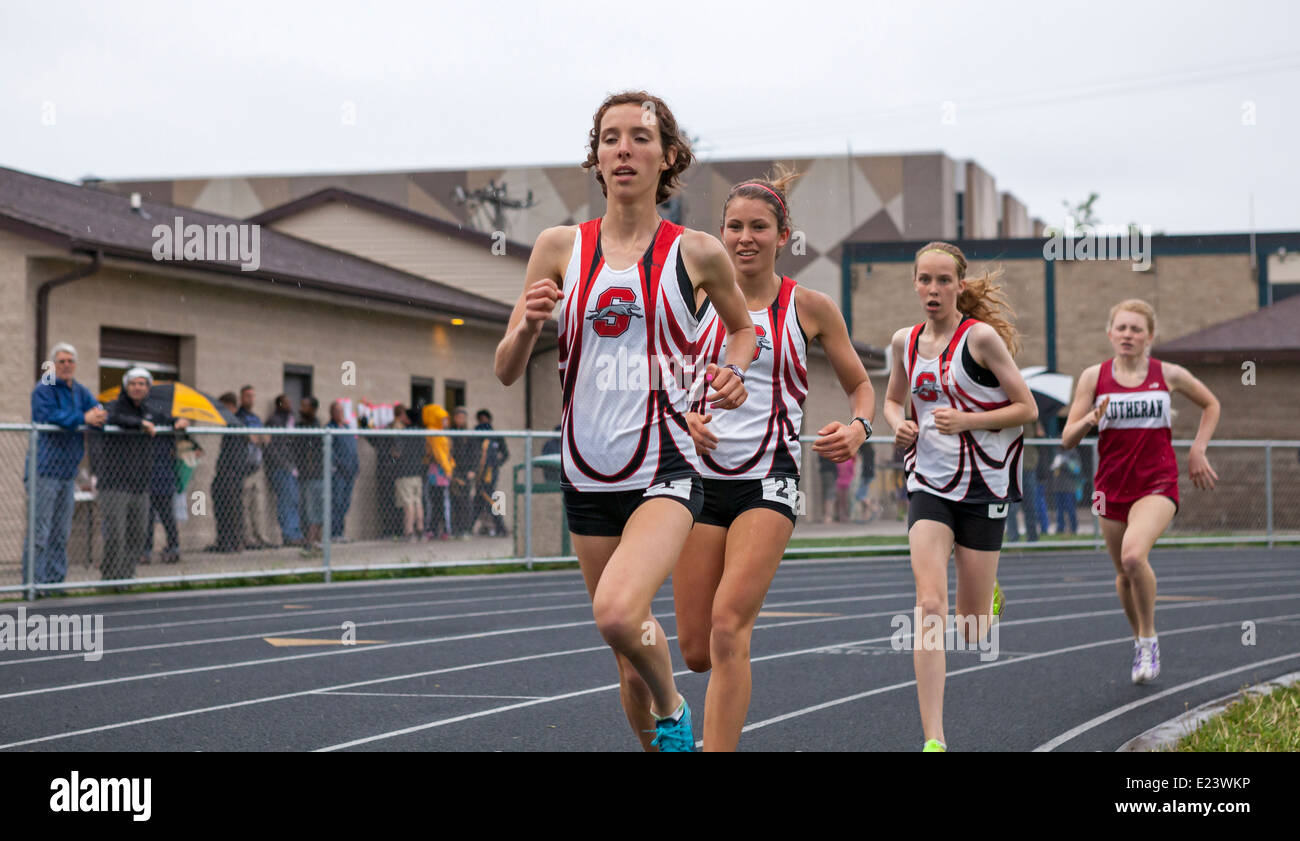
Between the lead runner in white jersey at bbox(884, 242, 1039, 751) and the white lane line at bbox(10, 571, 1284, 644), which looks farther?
the white lane line at bbox(10, 571, 1284, 644)

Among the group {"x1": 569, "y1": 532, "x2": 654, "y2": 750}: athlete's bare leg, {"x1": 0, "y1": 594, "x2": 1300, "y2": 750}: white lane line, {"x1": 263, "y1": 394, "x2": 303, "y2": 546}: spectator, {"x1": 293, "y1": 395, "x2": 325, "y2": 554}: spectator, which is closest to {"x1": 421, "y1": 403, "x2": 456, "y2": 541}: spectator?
{"x1": 293, "y1": 395, "x2": 325, "y2": 554}: spectator

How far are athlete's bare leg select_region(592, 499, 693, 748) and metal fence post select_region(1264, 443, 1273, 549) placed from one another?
21.4 metres

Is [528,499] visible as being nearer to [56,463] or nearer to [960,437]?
[56,463]

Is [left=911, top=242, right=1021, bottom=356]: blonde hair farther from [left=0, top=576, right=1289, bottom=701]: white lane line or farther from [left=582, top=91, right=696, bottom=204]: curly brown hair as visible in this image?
[left=0, top=576, right=1289, bottom=701]: white lane line

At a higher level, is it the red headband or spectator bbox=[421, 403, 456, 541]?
the red headband

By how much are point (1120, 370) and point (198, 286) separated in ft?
48.3

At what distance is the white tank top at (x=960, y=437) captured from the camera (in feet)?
21.1

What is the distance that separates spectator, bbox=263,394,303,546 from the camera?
15.6 metres

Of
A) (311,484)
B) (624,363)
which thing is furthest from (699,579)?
(311,484)

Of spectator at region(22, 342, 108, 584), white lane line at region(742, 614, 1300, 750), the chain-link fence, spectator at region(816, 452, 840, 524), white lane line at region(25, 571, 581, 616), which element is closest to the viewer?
white lane line at region(742, 614, 1300, 750)

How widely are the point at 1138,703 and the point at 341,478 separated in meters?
10.3

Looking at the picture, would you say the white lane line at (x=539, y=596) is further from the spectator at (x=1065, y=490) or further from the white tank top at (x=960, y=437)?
the white tank top at (x=960, y=437)

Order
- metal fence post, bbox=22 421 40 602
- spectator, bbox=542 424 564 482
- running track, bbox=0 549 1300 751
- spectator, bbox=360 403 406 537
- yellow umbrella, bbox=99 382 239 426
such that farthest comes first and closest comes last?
spectator, bbox=542 424 564 482 < yellow umbrella, bbox=99 382 239 426 < spectator, bbox=360 403 406 537 < metal fence post, bbox=22 421 40 602 < running track, bbox=0 549 1300 751
